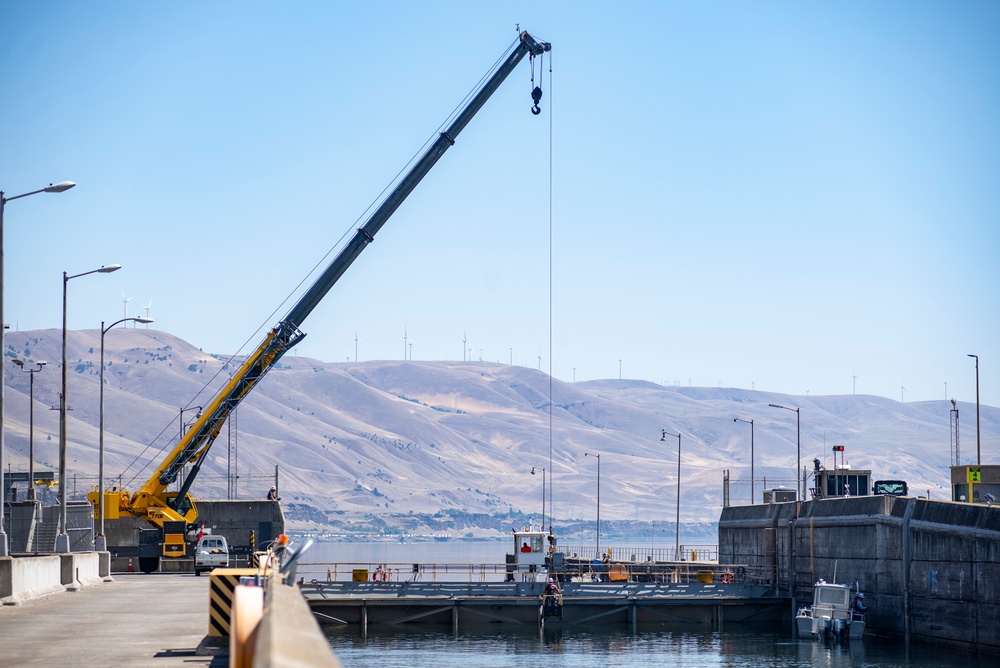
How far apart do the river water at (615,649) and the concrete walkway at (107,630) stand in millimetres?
12211

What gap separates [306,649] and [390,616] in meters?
59.2

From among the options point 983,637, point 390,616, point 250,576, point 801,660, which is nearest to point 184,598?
point 250,576

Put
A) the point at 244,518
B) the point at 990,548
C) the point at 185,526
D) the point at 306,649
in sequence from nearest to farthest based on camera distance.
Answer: the point at 306,649 → the point at 990,548 → the point at 185,526 → the point at 244,518

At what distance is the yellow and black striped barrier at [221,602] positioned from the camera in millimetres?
30406

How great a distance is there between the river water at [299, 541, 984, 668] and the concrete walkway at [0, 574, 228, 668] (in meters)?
12.2

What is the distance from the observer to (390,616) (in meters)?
71.2

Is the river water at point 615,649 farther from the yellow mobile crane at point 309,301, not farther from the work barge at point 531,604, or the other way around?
the yellow mobile crane at point 309,301

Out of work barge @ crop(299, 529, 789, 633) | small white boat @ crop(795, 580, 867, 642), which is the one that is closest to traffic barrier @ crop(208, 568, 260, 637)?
work barge @ crop(299, 529, 789, 633)

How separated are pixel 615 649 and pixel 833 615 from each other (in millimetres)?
11843

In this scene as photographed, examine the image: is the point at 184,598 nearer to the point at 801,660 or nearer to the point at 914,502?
the point at 801,660

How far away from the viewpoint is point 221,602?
3080cm

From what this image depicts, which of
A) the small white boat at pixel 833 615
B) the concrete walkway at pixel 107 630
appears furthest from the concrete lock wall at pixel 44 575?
the small white boat at pixel 833 615

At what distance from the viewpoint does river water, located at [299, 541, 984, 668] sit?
57.1 m

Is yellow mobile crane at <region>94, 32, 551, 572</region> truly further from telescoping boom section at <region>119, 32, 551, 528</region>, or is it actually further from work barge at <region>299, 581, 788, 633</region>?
work barge at <region>299, 581, 788, 633</region>
